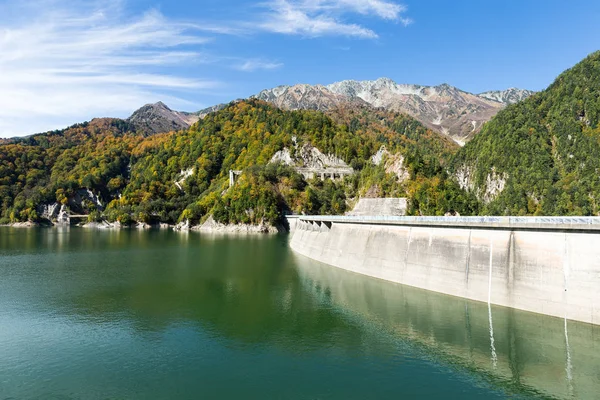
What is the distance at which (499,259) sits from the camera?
37.4m

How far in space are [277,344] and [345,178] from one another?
126 m

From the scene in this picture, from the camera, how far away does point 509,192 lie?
476ft

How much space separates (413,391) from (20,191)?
212 metres

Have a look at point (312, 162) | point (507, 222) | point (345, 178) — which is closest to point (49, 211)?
point (312, 162)

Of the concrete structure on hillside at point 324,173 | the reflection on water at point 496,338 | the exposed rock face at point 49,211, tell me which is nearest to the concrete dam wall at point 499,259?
the reflection on water at point 496,338

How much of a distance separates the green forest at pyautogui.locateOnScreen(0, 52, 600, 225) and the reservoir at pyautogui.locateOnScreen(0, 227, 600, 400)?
70357 millimetres

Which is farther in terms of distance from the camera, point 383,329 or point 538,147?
point 538,147

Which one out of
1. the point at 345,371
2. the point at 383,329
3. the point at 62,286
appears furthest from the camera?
the point at 62,286

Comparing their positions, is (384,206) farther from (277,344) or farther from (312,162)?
(277,344)

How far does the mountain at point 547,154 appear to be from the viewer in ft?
407

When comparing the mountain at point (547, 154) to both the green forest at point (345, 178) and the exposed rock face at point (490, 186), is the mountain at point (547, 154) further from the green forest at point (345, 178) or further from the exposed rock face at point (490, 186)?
the green forest at point (345, 178)

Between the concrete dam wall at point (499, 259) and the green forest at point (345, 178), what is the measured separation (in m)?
57.7

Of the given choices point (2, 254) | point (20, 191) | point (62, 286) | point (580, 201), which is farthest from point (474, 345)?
point (20, 191)

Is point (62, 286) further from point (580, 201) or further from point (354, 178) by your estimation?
point (580, 201)
